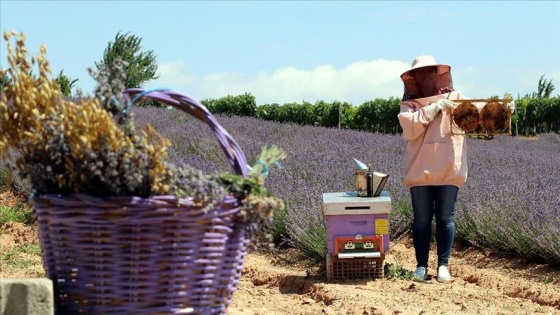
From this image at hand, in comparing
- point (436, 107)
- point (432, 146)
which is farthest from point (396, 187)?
point (436, 107)

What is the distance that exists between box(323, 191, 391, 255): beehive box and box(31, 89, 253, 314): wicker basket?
9.76ft

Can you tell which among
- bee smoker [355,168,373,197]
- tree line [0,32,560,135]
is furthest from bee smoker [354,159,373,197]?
tree line [0,32,560,135]

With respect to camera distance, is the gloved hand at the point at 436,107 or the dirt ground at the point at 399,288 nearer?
the dirt ground at the point at 399,288

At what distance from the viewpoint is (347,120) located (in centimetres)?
2600

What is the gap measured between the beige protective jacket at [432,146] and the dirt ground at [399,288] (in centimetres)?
66

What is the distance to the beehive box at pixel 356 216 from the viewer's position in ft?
17.5

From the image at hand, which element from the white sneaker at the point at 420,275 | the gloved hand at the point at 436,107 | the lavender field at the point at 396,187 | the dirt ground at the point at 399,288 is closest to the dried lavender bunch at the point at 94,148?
the dirt ground at the point at 399,288

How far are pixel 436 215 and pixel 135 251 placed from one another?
Answer: 11.2 feet

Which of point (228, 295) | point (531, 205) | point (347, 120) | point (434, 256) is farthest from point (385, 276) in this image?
point (347, 120)

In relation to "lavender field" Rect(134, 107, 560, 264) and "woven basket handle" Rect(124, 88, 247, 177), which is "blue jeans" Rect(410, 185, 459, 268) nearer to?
"lavender field" Rect(134, 107, 560, 264)

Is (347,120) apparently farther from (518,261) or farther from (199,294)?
(199,294)

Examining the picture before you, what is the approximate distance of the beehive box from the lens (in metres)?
5.34

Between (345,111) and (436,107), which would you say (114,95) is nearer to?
(436,107)

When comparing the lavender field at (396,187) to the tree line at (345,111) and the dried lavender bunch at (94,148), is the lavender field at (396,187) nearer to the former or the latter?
the dried lavender bunch at (94,148)
